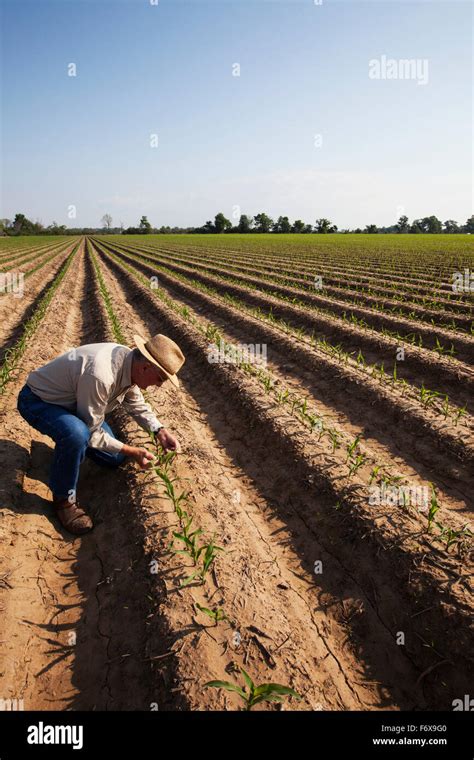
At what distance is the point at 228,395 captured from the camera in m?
6.63

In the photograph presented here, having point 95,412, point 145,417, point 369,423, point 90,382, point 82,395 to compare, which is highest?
point 90,382

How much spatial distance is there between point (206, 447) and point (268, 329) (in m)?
4.79

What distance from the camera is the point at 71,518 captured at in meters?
3.77

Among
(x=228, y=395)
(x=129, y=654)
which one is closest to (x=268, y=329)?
(x=228, y=395)

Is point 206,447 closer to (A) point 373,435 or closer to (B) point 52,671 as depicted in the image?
(A) point 373,435

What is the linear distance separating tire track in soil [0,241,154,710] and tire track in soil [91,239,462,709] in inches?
12.1

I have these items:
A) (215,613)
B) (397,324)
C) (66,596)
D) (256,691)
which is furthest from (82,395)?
(397,324)

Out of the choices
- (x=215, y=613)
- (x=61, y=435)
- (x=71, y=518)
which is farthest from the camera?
(x=71, y=518)

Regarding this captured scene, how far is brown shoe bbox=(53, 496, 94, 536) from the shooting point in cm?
376

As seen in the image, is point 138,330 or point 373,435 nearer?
point 373,435

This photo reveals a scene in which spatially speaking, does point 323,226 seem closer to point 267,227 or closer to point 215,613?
point 267,227

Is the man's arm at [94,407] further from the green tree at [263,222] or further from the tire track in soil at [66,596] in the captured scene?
the green tree at [263,222]

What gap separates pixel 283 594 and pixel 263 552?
0.46 m

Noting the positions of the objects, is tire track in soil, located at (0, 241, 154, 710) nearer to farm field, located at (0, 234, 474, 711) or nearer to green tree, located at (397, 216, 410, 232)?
farm field, located at (0, 234, 474, 711)
